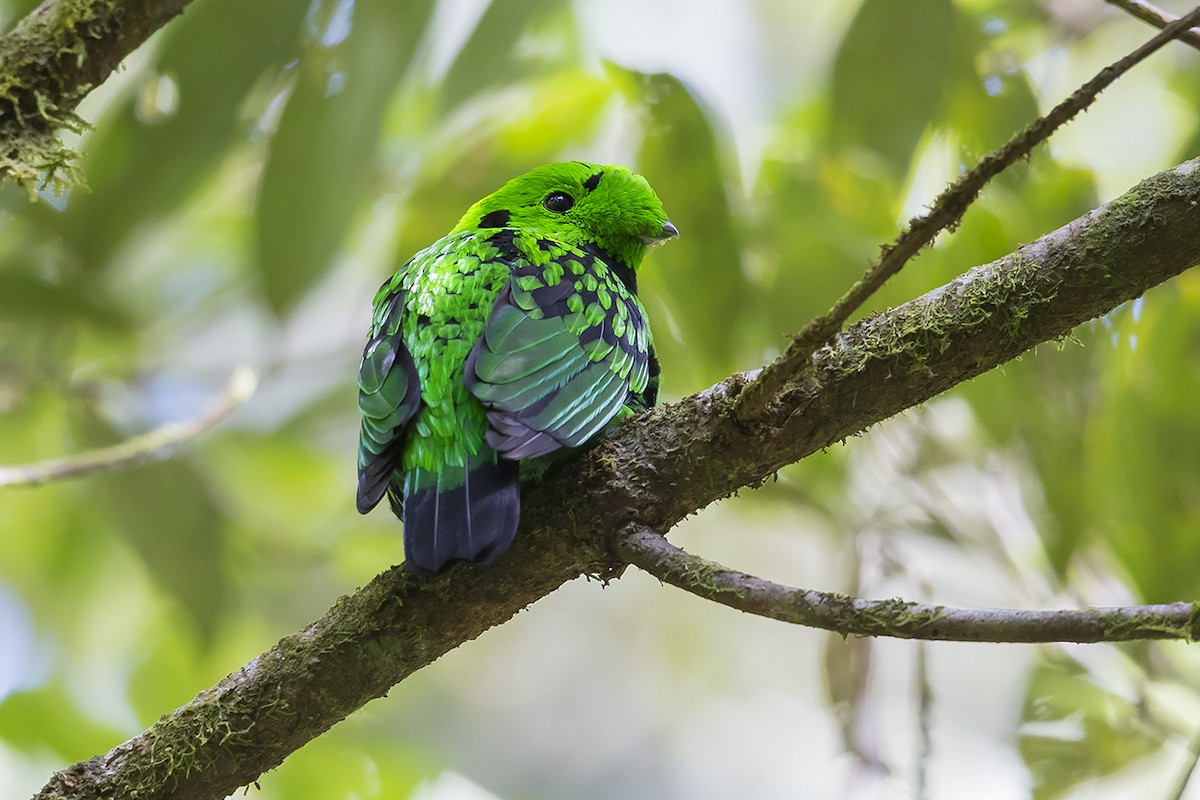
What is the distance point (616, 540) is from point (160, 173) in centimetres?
265

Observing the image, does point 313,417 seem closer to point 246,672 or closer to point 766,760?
point 246,672

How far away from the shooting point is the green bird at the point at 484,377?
89.9 inches

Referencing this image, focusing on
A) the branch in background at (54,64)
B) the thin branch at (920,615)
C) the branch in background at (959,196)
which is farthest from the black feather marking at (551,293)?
the branch in background at (54,64)

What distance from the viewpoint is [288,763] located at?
15.4 feet

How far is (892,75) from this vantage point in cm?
372

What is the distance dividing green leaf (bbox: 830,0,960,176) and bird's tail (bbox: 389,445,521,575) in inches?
82.9

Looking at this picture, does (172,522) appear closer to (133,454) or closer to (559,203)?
(133,454)

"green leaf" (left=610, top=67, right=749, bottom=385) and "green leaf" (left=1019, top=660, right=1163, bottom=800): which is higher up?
"green leaf" (left=610, top=67, right=749, bottom=385)

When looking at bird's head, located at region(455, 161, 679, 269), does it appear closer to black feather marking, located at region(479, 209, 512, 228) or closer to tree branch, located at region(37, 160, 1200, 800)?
black feather marking, located at region(479, 209, 512, 228)

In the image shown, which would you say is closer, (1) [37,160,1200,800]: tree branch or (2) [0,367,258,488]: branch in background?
(1) [37,160,1200,800]: tree branch

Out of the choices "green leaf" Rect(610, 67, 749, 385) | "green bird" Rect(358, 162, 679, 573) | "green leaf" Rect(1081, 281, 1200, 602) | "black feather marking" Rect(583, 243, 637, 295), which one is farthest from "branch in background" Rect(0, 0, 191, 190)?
"green leaf" Rect(1081, 281, 1200, 602)

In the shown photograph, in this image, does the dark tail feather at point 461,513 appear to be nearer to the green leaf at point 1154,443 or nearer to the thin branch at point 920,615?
the thin branch at point 920,615

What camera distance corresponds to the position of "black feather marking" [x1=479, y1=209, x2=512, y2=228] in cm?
358

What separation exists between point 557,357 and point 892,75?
187cm
